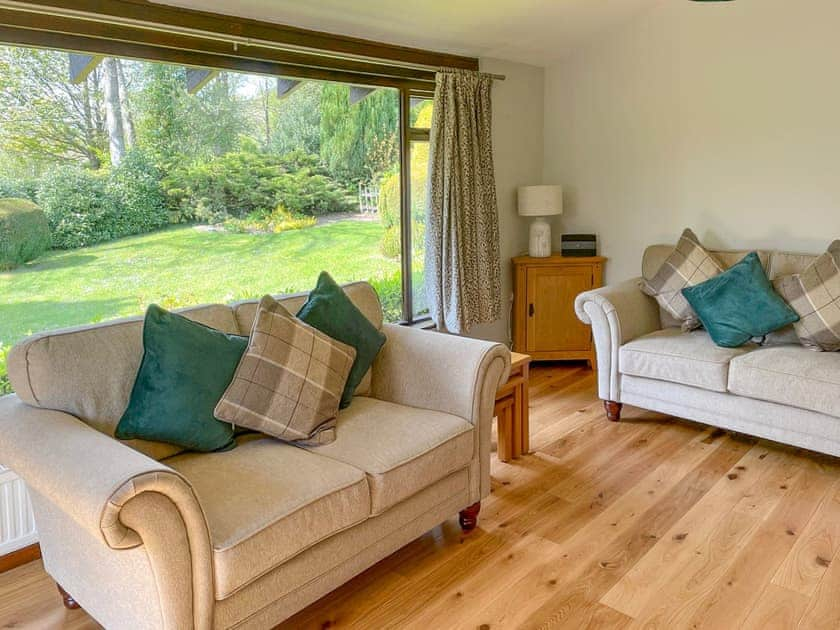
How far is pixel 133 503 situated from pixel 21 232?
149 centimetres

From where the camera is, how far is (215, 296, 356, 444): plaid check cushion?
7.27 feet

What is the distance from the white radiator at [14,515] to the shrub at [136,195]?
1043mm

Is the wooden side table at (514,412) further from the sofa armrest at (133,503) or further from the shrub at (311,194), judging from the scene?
the sofa armrest at (133,503)

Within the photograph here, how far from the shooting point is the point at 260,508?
6.03 feet

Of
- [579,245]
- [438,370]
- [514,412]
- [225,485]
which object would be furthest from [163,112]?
[579,245]

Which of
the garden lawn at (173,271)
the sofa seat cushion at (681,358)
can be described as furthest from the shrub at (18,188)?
the sofa seat cushion at (681,358)

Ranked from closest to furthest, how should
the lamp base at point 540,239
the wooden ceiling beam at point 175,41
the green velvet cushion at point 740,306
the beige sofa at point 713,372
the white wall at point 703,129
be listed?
the wooden ceiling beam at point 175,41 < the beige sofa at point 713,372 < the green velvet cushion at point 740,306 < the white wall at point 703,129 < the lamp base at point 540,239

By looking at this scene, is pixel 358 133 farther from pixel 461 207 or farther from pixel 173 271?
pixel 173 271

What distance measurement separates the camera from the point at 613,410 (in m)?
3.69

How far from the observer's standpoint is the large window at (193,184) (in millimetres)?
2568

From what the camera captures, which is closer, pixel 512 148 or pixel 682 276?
pixel 682 276

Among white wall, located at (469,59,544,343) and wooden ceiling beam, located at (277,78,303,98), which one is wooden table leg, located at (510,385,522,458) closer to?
white wall, located at (469,59,544,343)

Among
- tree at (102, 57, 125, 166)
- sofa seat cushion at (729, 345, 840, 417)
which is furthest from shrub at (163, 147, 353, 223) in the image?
sofa seat cushion at (729, 345, 840, 417)

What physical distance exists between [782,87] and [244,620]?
12.5 ft
